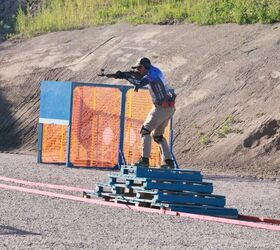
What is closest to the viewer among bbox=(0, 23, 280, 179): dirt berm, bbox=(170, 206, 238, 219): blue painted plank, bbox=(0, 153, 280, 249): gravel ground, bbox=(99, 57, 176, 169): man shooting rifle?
bbox=(0, 153, 280, 249): gravel ground

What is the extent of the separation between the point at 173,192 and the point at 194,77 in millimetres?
15597

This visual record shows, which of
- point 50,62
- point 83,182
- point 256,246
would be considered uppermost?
point 256,246

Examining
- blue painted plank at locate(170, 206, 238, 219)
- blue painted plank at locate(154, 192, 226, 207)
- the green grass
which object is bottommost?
the green grass

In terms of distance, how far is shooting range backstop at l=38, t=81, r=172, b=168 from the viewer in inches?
1033

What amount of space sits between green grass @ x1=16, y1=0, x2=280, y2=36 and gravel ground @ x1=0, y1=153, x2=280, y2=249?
1522cm

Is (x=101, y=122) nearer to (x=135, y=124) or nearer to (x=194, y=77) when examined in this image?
(x=135, y=124)

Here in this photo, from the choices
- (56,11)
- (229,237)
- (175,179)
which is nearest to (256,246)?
(229,237)

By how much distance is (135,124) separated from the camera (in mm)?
26344

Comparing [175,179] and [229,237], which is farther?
[175,179]

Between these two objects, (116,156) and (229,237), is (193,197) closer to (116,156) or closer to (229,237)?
(229,237)

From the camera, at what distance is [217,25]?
1406 inches

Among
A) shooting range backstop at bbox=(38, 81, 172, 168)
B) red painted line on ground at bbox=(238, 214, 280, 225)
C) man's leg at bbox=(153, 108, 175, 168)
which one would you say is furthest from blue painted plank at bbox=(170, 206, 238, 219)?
shooting range backstop at bbox=(38, 81, 172, 168)

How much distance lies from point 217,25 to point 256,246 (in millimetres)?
22741

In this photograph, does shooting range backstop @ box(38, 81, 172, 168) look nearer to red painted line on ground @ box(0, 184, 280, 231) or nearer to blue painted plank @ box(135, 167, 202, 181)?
red painted line on ground @ box(0, 184, 280, 231)
